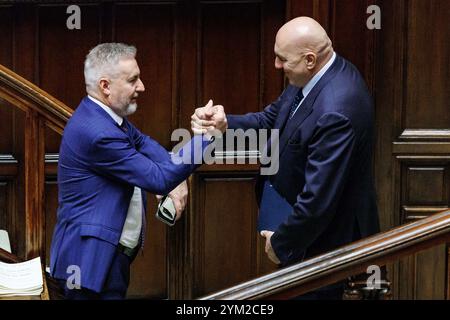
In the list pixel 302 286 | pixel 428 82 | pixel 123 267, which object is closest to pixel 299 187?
pixel 123 267

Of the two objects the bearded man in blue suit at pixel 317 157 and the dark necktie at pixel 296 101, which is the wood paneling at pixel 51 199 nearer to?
the bearded man in blue suit at pixel 317 157

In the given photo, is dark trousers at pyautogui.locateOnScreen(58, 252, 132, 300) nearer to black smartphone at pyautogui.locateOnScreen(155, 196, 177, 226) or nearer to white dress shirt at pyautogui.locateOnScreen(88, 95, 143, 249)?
white dress shirt at pyautogui.locateOnScreen(88, 95, 143, 249)

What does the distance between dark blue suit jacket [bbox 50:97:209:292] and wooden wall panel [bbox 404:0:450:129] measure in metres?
1.56

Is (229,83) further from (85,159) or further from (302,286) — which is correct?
(302,286)

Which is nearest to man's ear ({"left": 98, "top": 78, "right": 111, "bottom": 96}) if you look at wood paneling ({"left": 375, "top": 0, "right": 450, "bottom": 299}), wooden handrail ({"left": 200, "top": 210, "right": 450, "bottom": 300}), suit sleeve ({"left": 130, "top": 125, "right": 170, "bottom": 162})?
suit sleeve ({"left": 130, "top": 125, "right": 170, "bottom": 162})

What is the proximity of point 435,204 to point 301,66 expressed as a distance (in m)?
1.54

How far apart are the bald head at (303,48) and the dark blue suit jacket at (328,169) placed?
0.06 metres

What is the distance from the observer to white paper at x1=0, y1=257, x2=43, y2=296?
388 centimetres

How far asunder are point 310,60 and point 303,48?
0.05 metres

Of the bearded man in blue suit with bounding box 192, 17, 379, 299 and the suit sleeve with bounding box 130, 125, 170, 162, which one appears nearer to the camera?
the bearded man in blue suit with bounding box 192, 17, 379, 299

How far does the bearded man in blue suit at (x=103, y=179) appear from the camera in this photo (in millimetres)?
3709

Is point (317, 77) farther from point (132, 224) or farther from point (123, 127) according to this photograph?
point (132, 224)

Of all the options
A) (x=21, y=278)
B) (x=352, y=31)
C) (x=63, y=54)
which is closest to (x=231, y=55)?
(x=352, y=31)

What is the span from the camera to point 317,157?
3.60 meters
